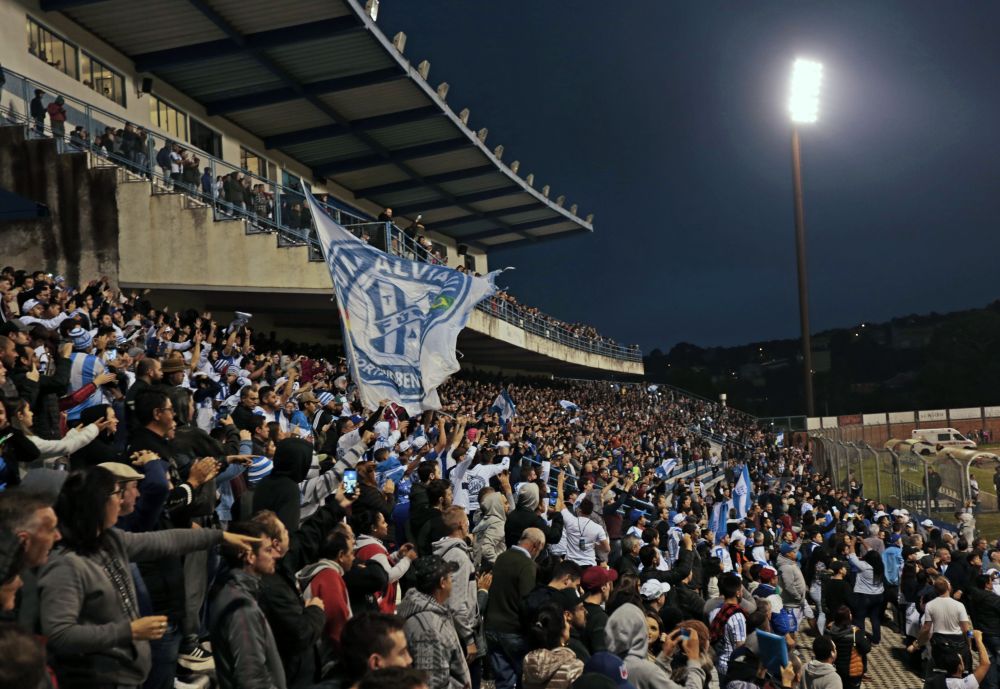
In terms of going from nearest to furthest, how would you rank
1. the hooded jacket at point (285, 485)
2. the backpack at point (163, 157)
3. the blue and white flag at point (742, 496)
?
1. the hooded jacket at point (285, 485)
2. the backpack at point (163, 157)
3. the blue and white flag at point (742, 496)

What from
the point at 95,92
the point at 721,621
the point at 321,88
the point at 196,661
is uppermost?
the point at 321,88

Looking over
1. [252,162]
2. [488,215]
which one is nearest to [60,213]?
[252,162]

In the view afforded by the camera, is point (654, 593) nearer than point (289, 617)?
No

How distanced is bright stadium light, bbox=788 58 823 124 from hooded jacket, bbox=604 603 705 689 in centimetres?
4242

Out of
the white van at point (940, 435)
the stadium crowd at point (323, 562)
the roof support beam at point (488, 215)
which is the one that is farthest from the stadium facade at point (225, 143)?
the white van at point (940, 435)

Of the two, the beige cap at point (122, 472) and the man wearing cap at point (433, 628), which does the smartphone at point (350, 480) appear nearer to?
the man wearing cap at point (433, 628)

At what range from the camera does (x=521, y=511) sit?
8.73 meters

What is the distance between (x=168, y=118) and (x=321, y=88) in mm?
4618

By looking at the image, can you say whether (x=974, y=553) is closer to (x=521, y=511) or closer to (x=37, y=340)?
(x=521, y=511)

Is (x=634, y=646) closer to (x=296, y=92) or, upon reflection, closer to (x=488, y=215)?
(x=296, y=92)

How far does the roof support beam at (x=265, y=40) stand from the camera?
86.1 feet

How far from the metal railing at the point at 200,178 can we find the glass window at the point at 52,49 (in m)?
2.12

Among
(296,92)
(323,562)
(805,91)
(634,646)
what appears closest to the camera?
(323,562)

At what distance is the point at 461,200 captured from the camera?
1709 inches
